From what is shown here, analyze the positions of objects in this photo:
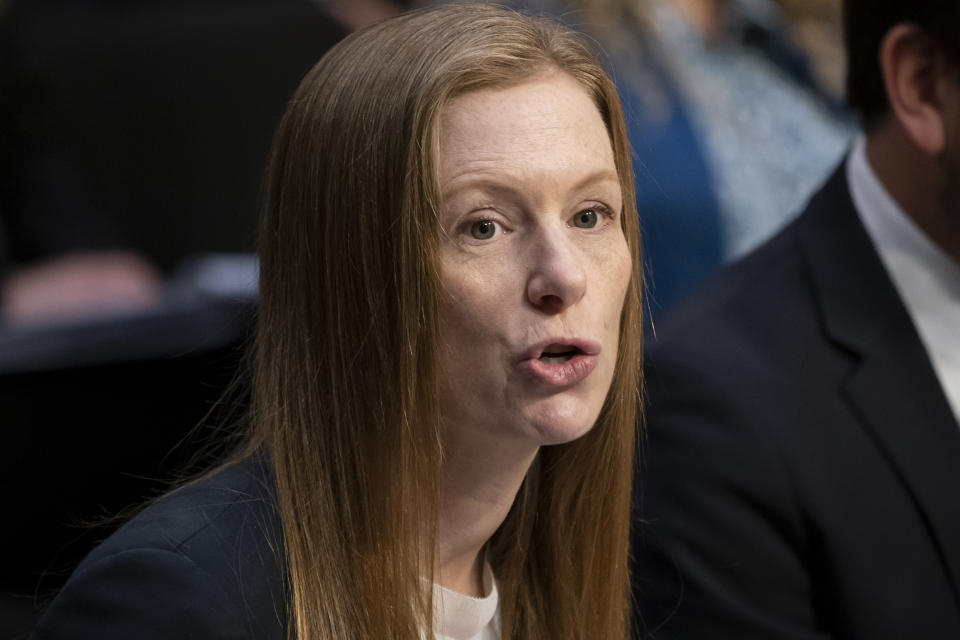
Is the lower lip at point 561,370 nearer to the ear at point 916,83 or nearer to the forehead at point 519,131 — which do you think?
the forehead at point 519,131

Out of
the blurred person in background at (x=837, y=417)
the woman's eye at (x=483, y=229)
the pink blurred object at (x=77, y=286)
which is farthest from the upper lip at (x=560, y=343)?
the pink blurred object at (x=77, y=286)

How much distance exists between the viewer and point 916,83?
185 centimetres

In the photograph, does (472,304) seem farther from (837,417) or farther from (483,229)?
(837,417)

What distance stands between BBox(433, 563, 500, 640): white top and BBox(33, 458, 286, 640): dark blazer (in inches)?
6.7

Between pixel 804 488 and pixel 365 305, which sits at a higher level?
pixel 365 305

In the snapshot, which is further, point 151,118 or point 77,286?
point 151,118

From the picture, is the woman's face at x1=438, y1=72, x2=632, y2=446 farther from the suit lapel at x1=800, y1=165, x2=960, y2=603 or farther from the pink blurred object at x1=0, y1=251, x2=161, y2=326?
the pink blurred object at x1=0, y1=251, x2=161, y2=326

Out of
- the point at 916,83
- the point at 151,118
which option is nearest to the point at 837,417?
the point at 916,83

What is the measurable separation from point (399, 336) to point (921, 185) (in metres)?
1.04

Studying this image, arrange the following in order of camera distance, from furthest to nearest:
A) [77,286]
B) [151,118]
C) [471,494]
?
[151,118] < [77,286] < [471,494]

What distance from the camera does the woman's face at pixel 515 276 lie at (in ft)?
3.73

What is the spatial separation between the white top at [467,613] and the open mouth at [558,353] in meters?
0.27

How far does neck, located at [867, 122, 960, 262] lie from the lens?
6.15 ft

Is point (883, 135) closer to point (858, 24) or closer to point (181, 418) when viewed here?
point (858, 24)
